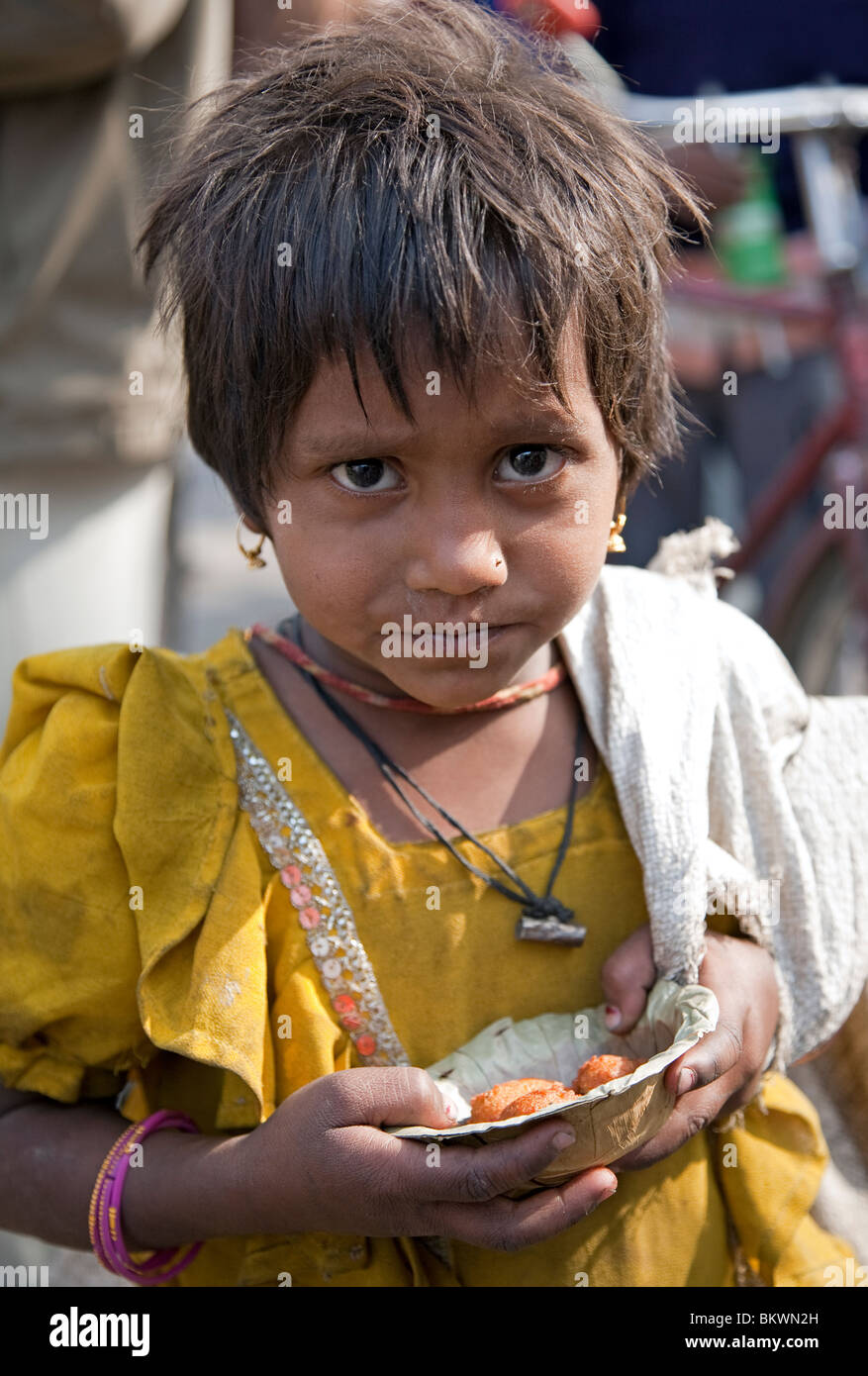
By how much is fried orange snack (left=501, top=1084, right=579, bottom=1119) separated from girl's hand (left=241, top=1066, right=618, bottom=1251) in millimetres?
58

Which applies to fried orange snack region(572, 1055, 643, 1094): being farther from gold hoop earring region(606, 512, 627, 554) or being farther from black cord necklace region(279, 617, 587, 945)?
gold hoop earring region(606, 512, 627, 554)

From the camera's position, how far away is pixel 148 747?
1437 mm

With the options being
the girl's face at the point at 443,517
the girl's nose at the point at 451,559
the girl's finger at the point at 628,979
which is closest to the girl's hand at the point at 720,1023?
the girl's finger at the point at 628,979

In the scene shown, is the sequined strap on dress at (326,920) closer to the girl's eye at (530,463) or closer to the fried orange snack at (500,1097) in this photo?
the fried orange snack at (500,1097)

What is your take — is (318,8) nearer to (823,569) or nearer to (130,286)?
(130,286)

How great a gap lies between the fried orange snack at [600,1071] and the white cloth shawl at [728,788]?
0.15m

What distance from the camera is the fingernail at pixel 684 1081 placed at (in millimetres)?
1322

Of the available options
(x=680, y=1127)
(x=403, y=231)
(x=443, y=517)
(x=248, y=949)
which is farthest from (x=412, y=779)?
(x=403, y=231)

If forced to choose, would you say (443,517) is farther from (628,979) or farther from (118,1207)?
(118,1207)

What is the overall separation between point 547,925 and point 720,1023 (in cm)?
21

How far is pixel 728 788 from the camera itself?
1.58 metres

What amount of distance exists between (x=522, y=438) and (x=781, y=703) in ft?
1.89

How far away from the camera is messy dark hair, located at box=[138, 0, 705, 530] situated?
126 centimetres

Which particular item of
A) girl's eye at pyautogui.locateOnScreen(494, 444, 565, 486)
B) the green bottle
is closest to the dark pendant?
girl's eye at pyautogui.locateOnScreen(494, 444, 565, 486)
